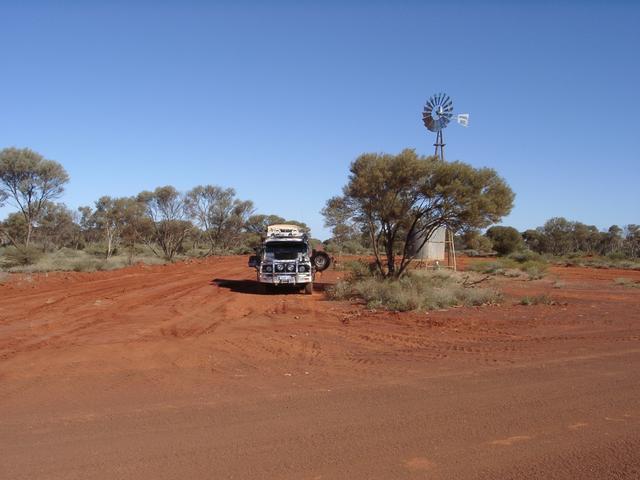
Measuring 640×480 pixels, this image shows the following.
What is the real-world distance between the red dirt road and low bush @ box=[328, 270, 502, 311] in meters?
2.15

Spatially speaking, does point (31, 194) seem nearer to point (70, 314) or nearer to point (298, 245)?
point (298, 245)

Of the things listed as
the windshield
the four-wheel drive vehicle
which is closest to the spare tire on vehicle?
the four-wheel drive vehicle

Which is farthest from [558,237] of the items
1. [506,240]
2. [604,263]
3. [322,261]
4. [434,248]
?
[322,261]

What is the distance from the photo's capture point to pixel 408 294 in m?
18.2

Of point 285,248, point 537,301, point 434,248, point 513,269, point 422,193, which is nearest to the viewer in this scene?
point 537,301

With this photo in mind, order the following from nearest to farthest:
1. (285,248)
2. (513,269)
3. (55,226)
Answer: (285,248) < (513,269) < (55,226)

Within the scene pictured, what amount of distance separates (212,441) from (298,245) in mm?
18906

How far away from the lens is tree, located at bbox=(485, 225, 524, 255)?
191 ft

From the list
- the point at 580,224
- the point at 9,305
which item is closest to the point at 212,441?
the point at 9,305

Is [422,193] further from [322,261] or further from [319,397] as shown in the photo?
[319,397]

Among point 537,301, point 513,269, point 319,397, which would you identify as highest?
point 513,269

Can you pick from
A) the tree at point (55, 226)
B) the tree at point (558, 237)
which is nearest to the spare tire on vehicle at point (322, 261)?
the tree at point (55, 226)

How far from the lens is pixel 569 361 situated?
9.59 meters

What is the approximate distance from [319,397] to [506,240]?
54883mm
